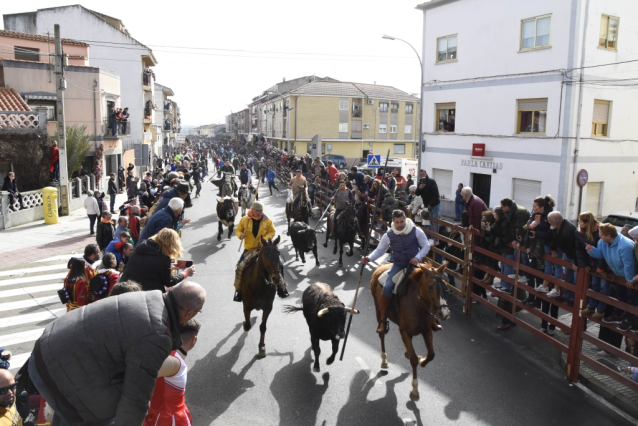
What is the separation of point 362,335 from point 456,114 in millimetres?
17764

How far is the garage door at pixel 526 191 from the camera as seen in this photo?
1966 centimetres

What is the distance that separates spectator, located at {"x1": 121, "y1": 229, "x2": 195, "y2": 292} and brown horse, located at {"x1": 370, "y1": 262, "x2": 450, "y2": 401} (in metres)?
3.29

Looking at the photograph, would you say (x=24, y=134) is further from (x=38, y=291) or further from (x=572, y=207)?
(x=572, y=207)

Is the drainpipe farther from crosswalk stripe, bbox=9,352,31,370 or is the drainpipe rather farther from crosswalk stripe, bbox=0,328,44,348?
crosswalk stripe, bbox=9,352,31,370

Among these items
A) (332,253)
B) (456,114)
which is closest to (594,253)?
(332,253)

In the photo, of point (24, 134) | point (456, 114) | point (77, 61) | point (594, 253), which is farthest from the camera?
point (77, 61)

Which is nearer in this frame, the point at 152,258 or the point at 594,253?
the point at 152,258

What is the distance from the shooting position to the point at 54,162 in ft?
69.9

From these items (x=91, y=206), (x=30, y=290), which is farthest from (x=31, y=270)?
(x=91, y=206)

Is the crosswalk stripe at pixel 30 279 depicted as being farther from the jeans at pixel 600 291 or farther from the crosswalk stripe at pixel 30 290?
the jeans at pixel 600 291

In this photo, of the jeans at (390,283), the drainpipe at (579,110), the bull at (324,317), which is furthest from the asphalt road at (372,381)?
the drainpipe at (579,110)

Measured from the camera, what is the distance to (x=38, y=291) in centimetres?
1083

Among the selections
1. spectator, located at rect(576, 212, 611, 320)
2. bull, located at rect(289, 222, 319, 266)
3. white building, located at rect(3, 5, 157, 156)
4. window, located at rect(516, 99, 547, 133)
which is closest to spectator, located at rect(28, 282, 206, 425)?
spectator, located at rect(576, 212, 611, 320)

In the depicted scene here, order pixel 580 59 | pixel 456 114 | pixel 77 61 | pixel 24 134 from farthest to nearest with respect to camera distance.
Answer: pixel 77 61 < pixel 456 114 < pixel 24 134 < pixel 580 59
